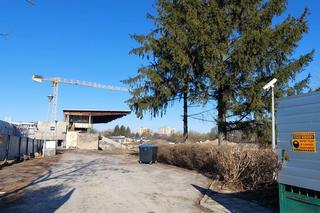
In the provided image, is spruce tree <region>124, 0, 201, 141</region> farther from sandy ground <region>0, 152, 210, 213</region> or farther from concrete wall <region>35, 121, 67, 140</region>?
concrete wall <region>35, 121, 67, 140</region>

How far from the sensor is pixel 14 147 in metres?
27.9

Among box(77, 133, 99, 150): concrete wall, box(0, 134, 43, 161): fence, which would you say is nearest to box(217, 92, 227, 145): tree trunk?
box(0, 134, 43, 161): fence

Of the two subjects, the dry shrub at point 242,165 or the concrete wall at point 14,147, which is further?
the concrete wall at point 14,147

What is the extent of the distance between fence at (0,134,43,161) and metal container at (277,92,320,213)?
65.1ft

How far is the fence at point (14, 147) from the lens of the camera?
2428 cm

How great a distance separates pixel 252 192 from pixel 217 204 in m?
1.98

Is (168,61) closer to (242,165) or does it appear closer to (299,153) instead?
(242,165)

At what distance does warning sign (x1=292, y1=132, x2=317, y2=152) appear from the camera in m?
6.53

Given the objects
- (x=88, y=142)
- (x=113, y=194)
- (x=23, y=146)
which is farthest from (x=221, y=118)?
(x=88, y=142)

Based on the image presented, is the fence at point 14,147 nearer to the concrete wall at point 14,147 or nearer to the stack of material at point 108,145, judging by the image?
the concrete wall at point 14,147

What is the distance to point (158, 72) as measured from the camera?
93.2 ft

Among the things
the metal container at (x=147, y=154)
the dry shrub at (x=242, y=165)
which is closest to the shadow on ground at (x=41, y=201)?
the dry shrub at (x=242, y=165)

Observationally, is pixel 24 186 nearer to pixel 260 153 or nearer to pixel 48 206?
pixel 48 206

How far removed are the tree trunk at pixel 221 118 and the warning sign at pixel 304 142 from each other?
17945 millimetres
